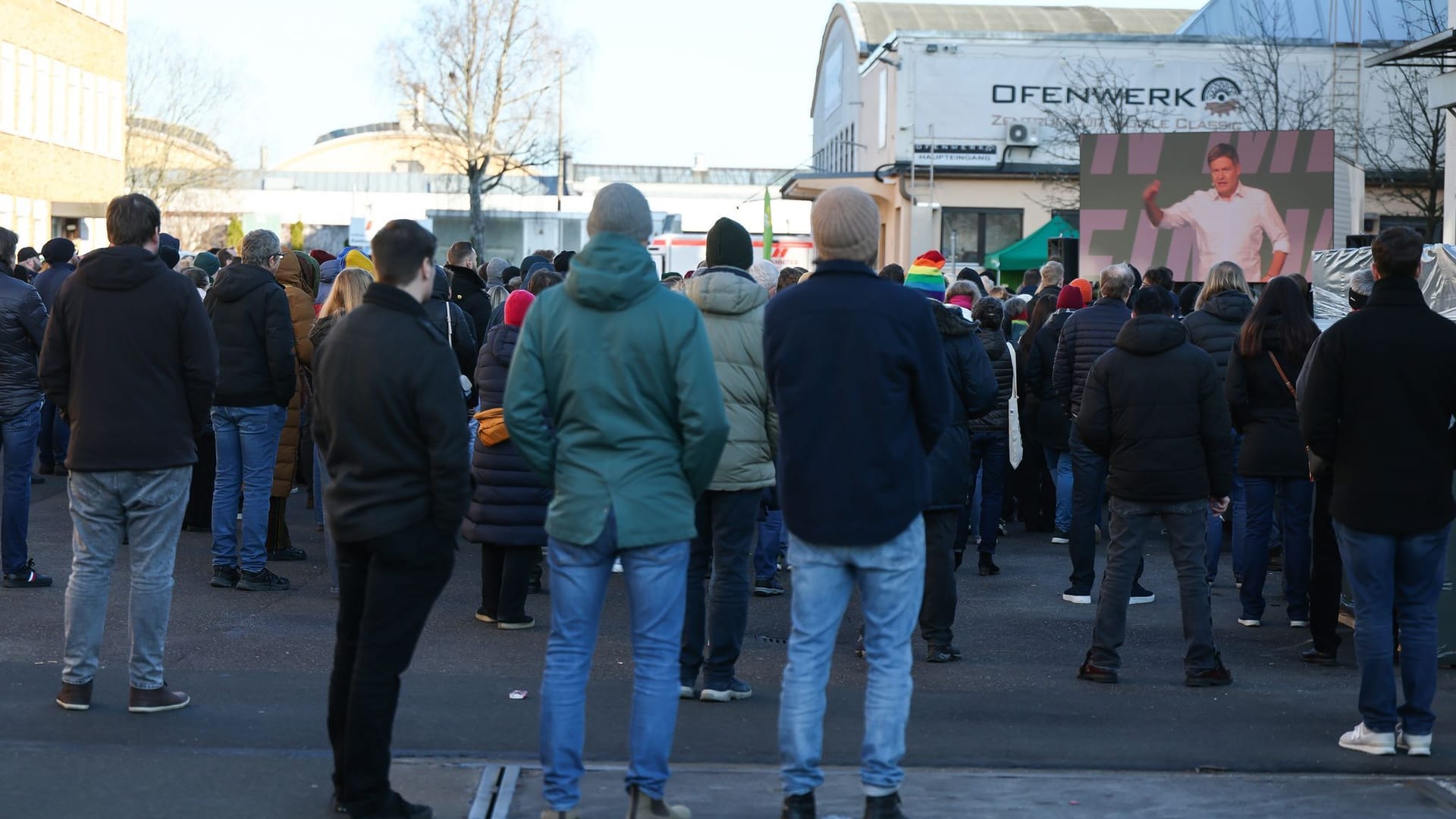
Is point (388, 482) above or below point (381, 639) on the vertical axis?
above

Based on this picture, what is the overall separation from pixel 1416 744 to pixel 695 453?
326 centimetres

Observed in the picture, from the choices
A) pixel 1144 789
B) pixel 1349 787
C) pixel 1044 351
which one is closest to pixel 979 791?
pixel 1144 789

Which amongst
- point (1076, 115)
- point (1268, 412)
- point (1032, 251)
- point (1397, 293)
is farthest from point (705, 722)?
point (1076, 115)

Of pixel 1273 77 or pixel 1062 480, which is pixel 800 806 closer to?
pixel 1062 480

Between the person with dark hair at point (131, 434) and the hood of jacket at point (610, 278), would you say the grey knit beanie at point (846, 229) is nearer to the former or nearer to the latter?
the hood of jacket at point (610, 278)

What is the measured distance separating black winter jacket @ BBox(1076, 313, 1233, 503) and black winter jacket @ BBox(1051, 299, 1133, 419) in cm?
255

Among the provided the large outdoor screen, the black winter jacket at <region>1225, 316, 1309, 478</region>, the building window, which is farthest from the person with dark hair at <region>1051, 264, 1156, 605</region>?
the building window

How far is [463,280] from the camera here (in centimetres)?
1314

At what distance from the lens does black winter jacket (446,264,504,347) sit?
43.1ft

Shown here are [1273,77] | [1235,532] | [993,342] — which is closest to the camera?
[1235,532]

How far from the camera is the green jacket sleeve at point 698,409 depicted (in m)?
5.03

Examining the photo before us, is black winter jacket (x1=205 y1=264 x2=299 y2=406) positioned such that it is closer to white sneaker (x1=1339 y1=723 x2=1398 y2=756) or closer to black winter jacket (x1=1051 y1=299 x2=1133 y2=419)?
black winter jacket (x1=1051 y1=299 x2=1133 y2=419)

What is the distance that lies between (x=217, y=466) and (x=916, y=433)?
5834 mm

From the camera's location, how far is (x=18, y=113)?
37.1m
